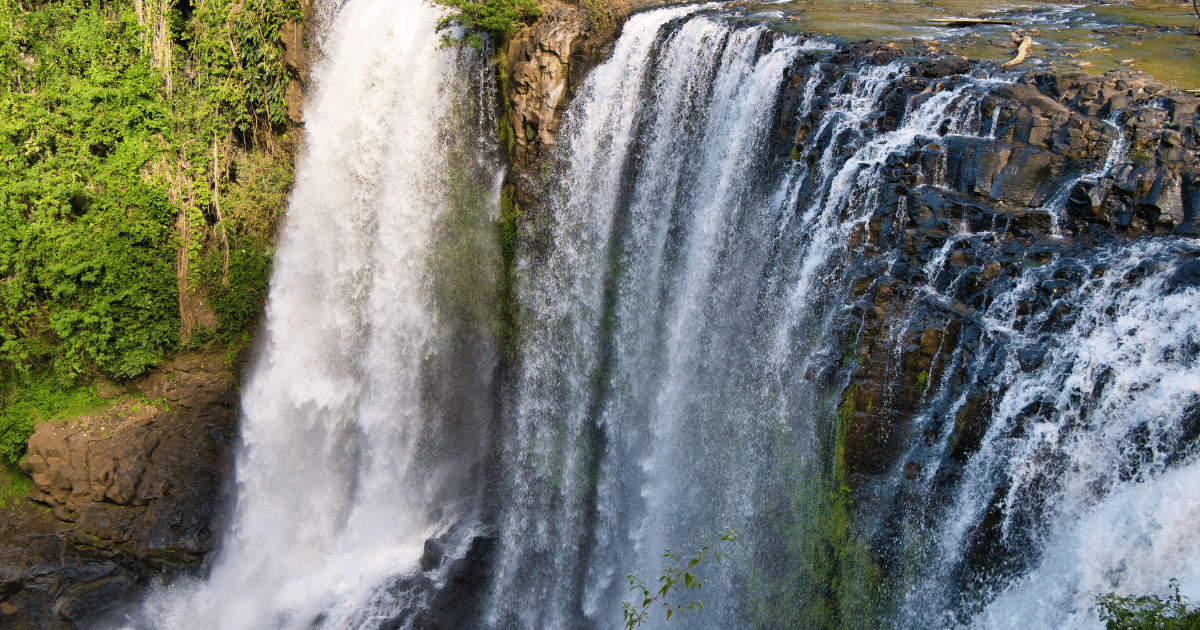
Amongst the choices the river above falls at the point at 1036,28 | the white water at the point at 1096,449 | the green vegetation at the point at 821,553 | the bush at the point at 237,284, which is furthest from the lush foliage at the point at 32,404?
the white water at the point at 1096,449

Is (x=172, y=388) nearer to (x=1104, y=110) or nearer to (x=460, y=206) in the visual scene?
(x=460, y=206)

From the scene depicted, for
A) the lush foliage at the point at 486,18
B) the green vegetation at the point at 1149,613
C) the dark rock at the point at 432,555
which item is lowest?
the dark rock at the point at 432,555

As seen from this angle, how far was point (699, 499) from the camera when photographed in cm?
1034

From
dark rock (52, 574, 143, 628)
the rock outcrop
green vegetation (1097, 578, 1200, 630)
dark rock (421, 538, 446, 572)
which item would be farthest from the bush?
green vegetation (1097, 578, 1200, 630)

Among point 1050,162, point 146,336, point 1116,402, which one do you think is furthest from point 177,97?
point 1116,402

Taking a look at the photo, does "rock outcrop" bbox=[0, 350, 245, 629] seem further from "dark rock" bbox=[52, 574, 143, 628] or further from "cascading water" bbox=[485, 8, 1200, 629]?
"cascading water" bbox=[485, 8, 1200, 629]

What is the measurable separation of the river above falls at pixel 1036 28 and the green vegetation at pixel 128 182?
390 inches

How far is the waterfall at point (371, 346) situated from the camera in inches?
527

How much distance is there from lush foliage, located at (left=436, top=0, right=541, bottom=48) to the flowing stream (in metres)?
0.53

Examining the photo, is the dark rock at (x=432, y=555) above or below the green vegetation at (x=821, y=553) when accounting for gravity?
below

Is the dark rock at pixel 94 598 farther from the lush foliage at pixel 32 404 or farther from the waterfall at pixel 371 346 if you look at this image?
the lush foliage at pixel 32 404

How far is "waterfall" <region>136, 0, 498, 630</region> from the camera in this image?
13.4 m

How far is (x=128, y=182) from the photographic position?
14164mm

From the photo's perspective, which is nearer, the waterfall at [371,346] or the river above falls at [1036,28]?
the river above falls at [1036,28]
